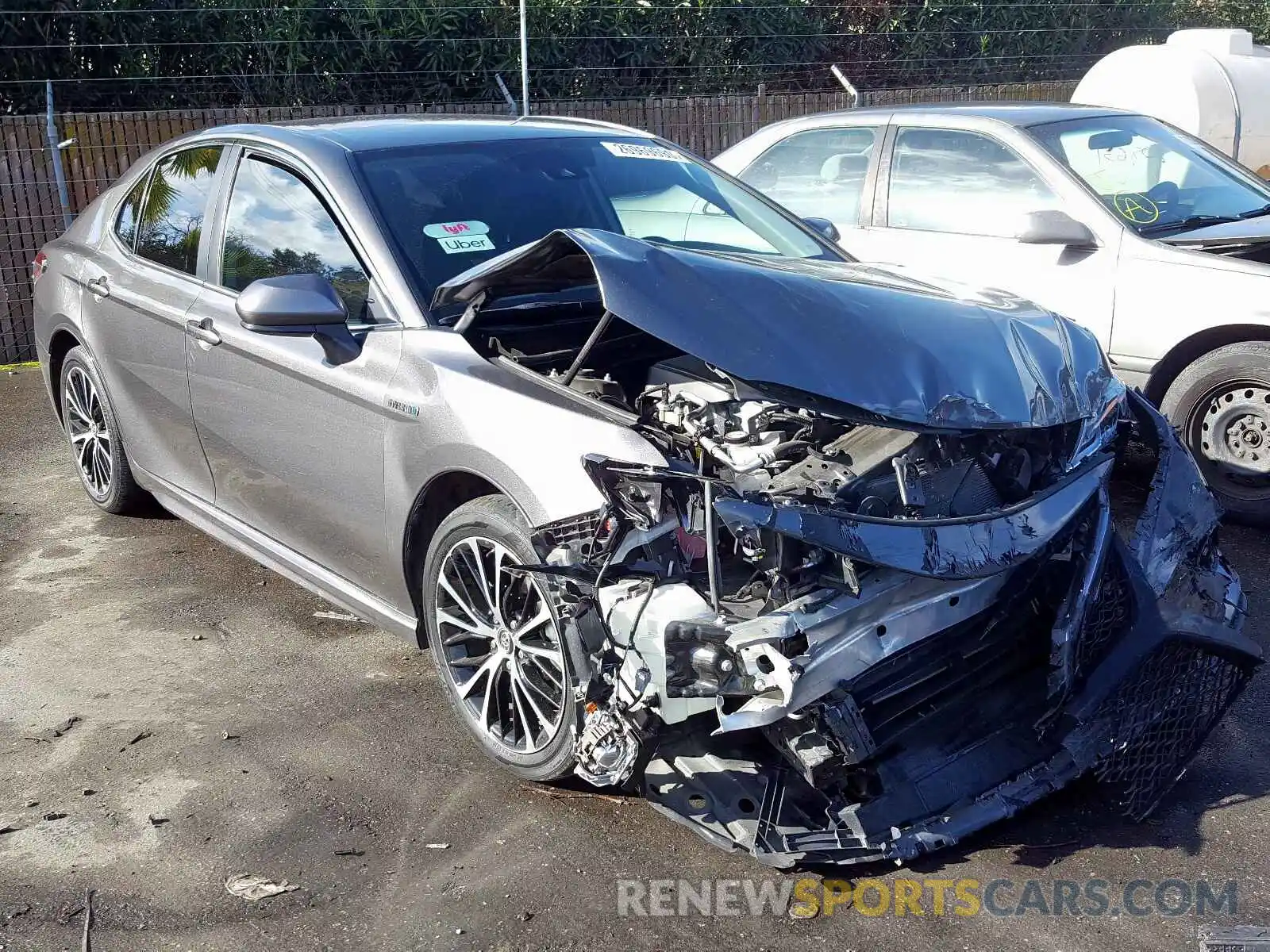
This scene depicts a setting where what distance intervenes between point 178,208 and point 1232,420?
15.2ft

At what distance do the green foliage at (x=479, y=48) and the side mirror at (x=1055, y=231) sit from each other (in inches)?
286

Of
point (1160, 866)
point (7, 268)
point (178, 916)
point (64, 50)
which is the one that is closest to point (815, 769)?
point (1160, 866)

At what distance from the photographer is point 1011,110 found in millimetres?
6684

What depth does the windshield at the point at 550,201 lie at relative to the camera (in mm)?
4008

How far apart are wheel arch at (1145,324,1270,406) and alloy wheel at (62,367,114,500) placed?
480 cm

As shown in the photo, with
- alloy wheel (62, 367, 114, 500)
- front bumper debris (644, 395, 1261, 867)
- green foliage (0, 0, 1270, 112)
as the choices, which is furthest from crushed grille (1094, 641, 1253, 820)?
green foliage (0, 0, 1270, 112)

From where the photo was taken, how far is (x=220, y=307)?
4.47 meters

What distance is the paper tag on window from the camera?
13.0 feet

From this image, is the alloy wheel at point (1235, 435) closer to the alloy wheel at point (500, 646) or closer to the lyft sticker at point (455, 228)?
the lyft sticker at point (455, 228)

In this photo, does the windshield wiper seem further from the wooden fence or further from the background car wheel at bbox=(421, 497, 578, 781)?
the wooden fence

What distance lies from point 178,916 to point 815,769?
159 cm

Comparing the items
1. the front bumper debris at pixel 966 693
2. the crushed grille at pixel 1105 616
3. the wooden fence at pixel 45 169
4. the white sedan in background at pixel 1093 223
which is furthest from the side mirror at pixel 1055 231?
the wooden fence at pixel 45 169

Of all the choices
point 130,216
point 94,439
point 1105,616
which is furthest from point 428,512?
point 94,439

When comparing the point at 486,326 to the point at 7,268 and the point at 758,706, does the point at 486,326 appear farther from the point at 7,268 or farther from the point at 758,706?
the point at 7,268
